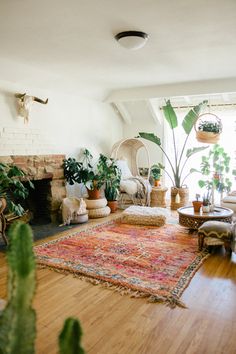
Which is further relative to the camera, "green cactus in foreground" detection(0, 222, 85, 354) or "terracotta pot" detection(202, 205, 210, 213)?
"terracotta pot" detection(202, 205, 210, 213)

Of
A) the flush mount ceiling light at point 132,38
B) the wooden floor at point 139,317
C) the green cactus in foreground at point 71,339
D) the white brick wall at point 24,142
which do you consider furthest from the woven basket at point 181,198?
the green cactus in foreground at point 71,339

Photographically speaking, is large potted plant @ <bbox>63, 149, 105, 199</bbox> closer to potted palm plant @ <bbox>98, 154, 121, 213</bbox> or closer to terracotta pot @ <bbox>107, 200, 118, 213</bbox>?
potted palm plant @ <bbox>98, 154, 121, 213</bbox>

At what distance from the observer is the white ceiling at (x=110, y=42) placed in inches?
94.9

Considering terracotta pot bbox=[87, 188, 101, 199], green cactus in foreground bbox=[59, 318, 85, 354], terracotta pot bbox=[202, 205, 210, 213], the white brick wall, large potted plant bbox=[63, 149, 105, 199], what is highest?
the white brick wall

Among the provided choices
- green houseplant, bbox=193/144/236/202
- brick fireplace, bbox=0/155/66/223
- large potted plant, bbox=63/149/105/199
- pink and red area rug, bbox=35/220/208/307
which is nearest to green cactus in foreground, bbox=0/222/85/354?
pink and red area rug, bbox=35/220/208/307

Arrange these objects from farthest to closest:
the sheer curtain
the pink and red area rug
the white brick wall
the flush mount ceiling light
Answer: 1. the sheer curtain
2. the white brick wall
3. the flush mount ceiling light
4. the pink and red area rug

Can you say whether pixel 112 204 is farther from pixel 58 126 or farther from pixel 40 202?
pixel 58 126

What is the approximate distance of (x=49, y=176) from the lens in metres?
4.78

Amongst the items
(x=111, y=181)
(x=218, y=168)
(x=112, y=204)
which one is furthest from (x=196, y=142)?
(x=112, y=204)

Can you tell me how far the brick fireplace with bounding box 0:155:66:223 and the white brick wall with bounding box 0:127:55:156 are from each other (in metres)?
0.12

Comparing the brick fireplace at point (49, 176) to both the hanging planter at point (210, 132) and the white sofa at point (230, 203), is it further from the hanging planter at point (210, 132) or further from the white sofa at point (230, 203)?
the white sofa at point (230, 203)

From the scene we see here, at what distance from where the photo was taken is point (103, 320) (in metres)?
2.09

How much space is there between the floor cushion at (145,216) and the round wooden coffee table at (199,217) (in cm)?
43

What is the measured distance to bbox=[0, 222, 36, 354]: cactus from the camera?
28.7 inches
